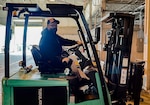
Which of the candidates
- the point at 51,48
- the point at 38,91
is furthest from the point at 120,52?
the point at 38,91

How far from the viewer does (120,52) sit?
368 centimetres

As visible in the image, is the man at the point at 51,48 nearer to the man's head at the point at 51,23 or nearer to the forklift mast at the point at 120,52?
the man's head at the point at 51,23

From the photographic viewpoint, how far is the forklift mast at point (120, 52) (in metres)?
3.63

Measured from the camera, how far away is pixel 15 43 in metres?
28.2

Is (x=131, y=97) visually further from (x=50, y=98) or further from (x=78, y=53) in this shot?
(x=50, y=98)

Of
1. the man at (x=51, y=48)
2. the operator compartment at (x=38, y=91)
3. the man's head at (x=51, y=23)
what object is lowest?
the operator compartment at (x=38, y=91)

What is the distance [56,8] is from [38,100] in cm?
125

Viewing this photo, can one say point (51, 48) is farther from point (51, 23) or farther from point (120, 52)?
point (120, 52)

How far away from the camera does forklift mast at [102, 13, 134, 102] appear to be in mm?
3629

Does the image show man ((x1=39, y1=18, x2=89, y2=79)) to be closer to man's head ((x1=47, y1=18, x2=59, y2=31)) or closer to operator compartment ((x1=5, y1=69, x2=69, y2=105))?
man's head ((x1=47, y1=18, x2=59, y2=31))

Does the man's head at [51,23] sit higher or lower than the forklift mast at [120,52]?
higher

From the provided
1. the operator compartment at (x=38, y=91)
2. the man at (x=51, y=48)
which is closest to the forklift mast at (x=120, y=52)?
the man at (x=51, y=48)

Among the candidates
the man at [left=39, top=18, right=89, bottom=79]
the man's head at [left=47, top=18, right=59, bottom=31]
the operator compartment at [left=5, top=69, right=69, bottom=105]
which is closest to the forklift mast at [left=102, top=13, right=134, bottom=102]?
the man at [left=39, top=18, right=89, bottom=79]

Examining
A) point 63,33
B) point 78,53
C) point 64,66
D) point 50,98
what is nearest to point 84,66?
point 78,53
